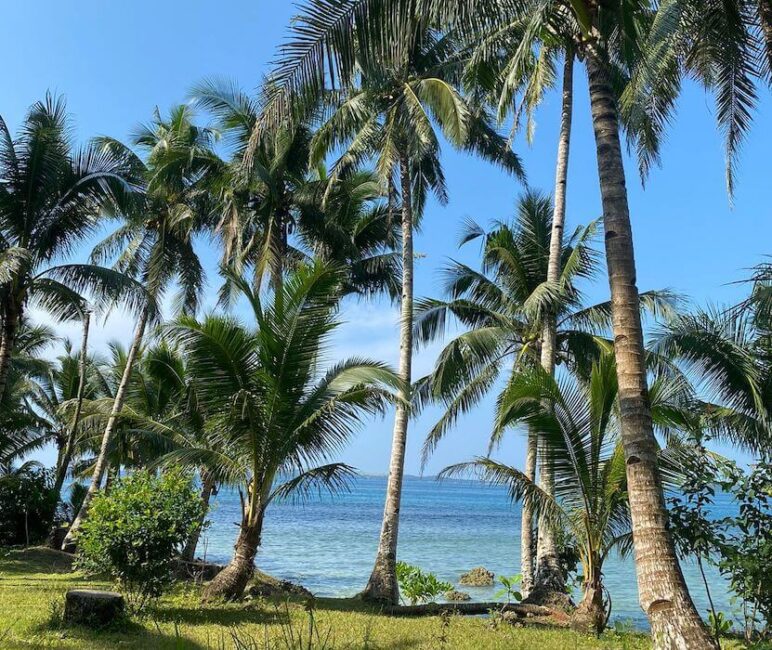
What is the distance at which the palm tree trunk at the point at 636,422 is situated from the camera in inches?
201

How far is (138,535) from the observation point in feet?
28.2

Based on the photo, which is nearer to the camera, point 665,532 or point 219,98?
point 665,532

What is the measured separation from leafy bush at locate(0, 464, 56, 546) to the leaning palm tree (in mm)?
15104

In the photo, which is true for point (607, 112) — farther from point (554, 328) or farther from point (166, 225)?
point (166, 225)

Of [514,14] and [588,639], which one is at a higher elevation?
[514,14]

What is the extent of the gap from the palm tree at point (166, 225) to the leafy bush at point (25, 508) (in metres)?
1.54

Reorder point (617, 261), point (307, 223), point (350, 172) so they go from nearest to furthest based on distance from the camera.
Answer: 1. point (617, 261)
2. point (350, 172)
3. point (307, 223)

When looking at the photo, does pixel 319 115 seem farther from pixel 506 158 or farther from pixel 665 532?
pixel 665 532

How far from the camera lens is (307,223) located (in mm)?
18359

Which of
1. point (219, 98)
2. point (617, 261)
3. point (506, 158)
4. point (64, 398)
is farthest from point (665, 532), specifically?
point (64, 398)

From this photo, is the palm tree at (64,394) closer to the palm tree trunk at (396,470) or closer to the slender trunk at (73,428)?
the slender trunk at (73,428)

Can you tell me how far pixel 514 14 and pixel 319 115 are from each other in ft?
23.0

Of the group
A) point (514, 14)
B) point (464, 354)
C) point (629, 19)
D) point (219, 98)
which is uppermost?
point (219, 98)

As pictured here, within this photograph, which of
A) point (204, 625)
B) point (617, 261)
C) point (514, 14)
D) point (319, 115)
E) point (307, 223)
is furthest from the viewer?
point (307, 223)
